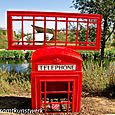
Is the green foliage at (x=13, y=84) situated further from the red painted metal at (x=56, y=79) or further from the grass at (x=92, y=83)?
the red painted metal at (x=56, y=79)

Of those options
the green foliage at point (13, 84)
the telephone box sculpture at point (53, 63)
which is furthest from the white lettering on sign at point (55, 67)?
the green foliage at point (13, 84)

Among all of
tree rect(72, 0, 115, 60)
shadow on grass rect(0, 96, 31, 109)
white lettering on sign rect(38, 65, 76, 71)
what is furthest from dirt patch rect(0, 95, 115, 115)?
tree rect(72, 0, 115, 60)

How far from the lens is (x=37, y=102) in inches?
209

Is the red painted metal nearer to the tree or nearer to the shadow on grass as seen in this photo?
the shadow on grass

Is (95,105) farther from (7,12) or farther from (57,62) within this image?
(7,12)

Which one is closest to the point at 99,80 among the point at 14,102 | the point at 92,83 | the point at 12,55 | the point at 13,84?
the point at 92,83

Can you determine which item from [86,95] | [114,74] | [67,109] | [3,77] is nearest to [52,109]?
[67,109]

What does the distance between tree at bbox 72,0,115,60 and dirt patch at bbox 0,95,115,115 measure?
15.5 metres

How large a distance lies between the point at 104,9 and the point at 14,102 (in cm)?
1637

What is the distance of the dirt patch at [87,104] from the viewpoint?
5551 mm

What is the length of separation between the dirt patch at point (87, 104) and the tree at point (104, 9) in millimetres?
15471

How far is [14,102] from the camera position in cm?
602

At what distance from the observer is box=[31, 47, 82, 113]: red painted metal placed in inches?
200

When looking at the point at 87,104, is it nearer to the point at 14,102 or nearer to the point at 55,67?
the point at 55,67
